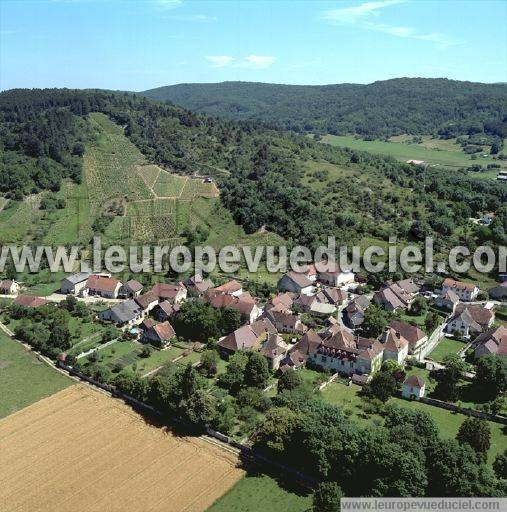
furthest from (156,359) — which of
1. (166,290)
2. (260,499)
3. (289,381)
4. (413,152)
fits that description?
(413,152)

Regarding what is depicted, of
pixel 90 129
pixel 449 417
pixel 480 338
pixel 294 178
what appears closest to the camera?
pixel 449 417

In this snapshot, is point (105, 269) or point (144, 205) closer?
point (105, 269)

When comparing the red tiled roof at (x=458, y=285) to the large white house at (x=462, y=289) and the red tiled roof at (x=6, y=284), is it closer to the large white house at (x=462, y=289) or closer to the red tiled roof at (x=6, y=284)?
the large white house at (x=462, y=289)

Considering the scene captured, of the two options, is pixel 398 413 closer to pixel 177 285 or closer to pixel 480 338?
pixel 480 338

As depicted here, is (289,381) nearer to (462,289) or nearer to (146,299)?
(146,299)

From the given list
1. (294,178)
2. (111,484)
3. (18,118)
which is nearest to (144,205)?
(294,178)
